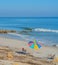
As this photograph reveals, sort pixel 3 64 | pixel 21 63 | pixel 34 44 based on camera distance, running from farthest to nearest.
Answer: pixel 34 44 → pixel 21 63 → pixel 3 64

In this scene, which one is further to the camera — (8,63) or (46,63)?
(46,63)

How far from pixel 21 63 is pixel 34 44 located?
15.9 feet

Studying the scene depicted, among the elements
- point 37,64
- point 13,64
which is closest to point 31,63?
point 37,64

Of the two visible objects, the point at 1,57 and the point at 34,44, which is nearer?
the point at 1,57

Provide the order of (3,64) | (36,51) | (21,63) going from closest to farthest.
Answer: (3,64)
(21,63)
(36,51)

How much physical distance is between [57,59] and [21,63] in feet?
9.08

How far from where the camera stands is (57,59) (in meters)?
17.1

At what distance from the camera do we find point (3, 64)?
14367mm

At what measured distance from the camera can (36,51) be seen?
2223cm

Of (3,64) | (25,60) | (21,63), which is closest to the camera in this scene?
(3,64)

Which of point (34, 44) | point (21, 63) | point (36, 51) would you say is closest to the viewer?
point (21, 63)

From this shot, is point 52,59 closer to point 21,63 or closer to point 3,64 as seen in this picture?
point 21,63

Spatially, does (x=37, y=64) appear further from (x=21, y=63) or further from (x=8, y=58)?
(x=8, y=58)

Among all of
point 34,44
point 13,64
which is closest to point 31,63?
point 13,64
